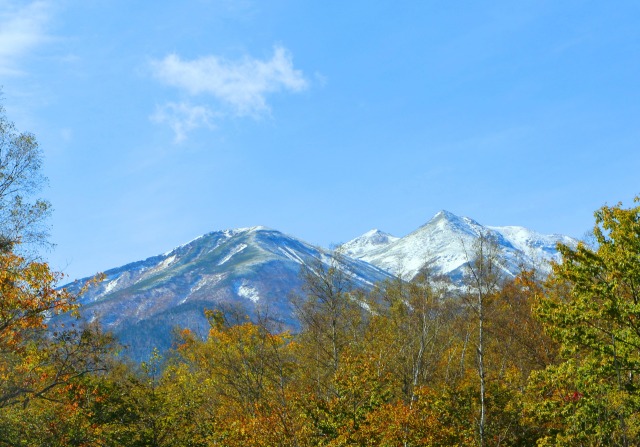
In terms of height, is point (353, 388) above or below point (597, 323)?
below

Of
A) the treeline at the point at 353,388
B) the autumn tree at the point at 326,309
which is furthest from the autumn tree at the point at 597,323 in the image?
the autumn tree at the point at 326,309

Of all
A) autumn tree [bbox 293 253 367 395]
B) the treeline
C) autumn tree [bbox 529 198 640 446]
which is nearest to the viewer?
the treeline

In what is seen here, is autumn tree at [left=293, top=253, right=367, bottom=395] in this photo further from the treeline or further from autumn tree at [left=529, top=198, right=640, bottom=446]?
autumn tree at [left=529, top=198, right=640, bottom=446]

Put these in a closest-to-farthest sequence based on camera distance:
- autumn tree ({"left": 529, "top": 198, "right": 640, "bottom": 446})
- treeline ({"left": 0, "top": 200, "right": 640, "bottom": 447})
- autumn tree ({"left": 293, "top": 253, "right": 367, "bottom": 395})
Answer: treeline ({"left": 0, "top": 200, "right": 640, "bottom": 447}), autumn tree ({"left": 529, "top": 198, "right": 640, "bottom": 446}), autumn tree ({"left": 293, "top": 253, "right": 367, "bottom": 395})

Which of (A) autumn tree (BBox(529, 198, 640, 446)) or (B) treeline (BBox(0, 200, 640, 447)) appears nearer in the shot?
(B) treeline (BBox(0, 200, 640, 447))

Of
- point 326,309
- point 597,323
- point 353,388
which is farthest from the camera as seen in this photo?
point 326,309

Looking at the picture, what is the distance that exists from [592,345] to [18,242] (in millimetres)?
25306

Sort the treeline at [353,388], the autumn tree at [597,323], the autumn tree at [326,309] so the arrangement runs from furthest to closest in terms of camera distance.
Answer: the autumn tree at [326,309] → the autumn tree at [597,323] → the treeline at [353,388]

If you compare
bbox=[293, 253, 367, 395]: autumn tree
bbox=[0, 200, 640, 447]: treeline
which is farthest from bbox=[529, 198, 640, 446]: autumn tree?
bbox=[293, 253, 367, 395]: autumn tree

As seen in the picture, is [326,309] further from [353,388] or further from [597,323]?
[597,323]

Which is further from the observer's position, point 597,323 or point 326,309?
point 326,309

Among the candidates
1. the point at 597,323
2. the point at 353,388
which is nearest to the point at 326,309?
the point at 353,388

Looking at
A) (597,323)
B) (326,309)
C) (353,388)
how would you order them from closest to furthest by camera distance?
1. (353,388)
2. (597,323)
3. (326,309)

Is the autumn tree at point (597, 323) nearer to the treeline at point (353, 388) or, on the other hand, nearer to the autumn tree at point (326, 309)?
the treeline at point (353, 388)
